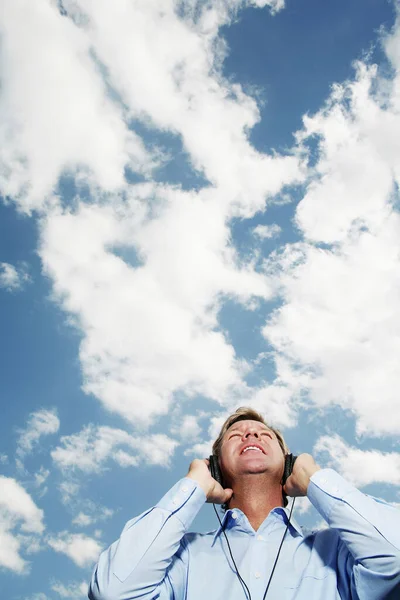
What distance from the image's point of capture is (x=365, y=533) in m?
2.98

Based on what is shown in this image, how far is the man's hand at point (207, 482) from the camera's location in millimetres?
3770

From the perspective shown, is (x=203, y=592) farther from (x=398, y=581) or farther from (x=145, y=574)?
(x=398, y=581)

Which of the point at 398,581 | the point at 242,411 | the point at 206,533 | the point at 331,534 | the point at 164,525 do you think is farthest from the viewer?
the point at 242,411

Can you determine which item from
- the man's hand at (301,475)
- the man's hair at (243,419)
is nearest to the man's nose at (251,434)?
the man's hair at (243,419)

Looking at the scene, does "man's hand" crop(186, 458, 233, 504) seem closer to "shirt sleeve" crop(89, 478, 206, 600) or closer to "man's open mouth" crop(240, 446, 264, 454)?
"shirt sleeve" crop(89, 478, 206, 600)

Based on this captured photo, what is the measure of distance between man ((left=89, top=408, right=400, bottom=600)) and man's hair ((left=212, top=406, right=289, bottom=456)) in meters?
0.97

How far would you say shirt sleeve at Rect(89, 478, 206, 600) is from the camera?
3.06m

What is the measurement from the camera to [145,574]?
311 cm

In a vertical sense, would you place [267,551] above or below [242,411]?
below

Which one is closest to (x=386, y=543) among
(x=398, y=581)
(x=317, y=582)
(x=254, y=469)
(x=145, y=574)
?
(x=398, y=581)

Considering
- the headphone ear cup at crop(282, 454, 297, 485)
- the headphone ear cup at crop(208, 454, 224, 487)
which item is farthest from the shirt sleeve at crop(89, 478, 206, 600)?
the headphone ear cup at crop(282, 454, 297, 485)

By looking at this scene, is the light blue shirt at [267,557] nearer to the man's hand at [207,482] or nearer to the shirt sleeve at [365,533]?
the shirt sleeve at [365,533]

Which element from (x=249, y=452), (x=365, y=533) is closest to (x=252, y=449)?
(x=249, y=452)

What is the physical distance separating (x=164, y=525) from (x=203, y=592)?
2.06ft
